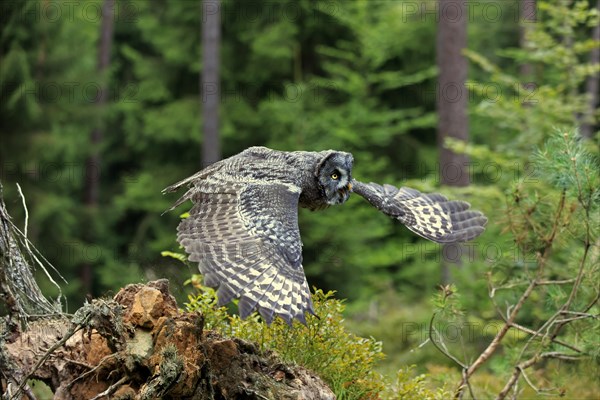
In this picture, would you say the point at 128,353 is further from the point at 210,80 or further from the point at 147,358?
the point at 210,80

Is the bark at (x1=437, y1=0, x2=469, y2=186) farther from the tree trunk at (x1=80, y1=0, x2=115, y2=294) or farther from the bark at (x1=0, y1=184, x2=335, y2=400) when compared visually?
the bark at (x1=0, y1=184, x2=335, y2=400)

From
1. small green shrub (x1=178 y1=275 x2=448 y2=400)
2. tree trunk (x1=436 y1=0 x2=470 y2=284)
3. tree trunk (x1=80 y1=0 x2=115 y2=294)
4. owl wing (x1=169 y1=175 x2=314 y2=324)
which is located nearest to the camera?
owl wing (x1=169 y1=175 x2=314 y2=324)

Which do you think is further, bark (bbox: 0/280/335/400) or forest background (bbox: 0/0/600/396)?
forest background (bbox: 0/0/600/396)

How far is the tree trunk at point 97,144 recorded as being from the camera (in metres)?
21.6

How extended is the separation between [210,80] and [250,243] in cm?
1308

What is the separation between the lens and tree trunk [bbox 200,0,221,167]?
1842cm

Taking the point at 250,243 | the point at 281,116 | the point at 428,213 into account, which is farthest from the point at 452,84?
the point at 250,243

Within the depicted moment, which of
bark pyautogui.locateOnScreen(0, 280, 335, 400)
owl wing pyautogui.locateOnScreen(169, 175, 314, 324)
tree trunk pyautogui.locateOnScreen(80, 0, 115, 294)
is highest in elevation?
owl wing pyautogui.locateOnScreen(169, 175, 314, 324)

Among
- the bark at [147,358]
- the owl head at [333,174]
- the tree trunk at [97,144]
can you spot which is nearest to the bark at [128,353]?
the bark at [147,358]

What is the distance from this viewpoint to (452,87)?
56.0 ft

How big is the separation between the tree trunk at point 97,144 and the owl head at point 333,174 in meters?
14.9

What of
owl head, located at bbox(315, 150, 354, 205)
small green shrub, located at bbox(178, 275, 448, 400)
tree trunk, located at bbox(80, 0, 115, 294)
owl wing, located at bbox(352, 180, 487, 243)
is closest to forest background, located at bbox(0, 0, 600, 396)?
tree trunk, located at bbox(80, 0, 115, 294)

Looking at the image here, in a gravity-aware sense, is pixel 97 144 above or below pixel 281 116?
below

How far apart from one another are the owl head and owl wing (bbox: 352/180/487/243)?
0.52 meters
